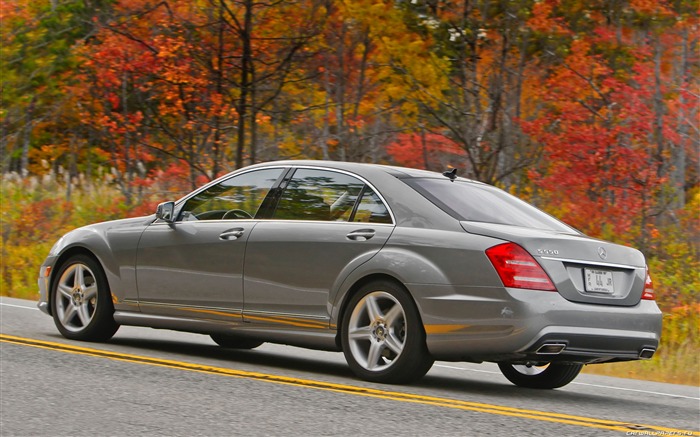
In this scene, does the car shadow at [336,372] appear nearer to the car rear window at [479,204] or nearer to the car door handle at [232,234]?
the car door handle at [232,234]

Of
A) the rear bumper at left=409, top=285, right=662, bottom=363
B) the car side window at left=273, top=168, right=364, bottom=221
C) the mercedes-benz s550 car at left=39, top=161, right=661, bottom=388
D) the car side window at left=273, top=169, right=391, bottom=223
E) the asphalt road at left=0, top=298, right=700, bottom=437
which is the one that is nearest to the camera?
the asphalt road at left=0, top=298, right=700, bottom=437

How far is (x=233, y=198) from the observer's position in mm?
9180

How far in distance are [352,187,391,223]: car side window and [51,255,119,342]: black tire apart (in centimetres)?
272

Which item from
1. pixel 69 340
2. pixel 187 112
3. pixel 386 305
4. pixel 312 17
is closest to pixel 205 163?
pixel 187 112

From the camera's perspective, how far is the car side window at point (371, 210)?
8125mm

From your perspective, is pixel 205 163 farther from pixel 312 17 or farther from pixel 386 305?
pixel 386 305

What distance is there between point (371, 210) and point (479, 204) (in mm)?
794

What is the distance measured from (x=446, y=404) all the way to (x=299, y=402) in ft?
3.00

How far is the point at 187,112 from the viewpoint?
1923 cm

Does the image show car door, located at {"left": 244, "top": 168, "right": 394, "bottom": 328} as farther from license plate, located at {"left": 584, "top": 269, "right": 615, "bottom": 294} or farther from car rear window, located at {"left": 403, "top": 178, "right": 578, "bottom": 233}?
license plate, located at {"left": 584, "top": 269, "right": 615, "bottom": 294}

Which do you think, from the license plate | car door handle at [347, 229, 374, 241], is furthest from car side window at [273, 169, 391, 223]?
the license plate

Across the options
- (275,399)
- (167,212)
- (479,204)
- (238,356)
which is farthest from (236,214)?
(275,399)

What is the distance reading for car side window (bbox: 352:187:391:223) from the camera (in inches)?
320

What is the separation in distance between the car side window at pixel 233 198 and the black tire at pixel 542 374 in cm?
232
